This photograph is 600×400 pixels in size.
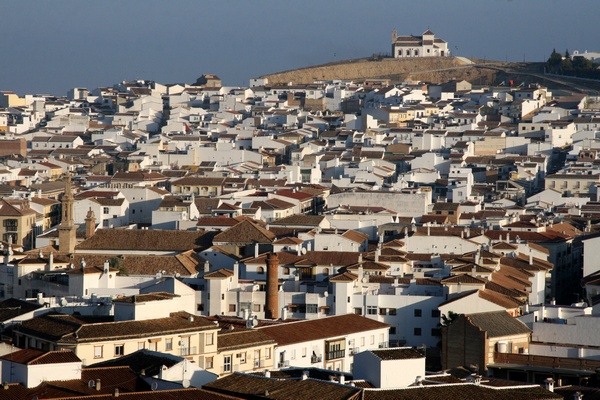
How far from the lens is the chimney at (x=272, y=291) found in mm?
38781

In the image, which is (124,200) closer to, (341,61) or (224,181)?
(224,181)

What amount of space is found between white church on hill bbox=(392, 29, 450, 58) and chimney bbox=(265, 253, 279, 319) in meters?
94.4

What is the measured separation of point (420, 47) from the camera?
437 ft

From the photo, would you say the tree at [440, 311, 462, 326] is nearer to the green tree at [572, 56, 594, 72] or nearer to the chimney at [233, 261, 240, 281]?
the chimney at [233, 261, 240, 281]

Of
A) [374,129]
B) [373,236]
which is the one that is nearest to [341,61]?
[374,129]

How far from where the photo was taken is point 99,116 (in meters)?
104

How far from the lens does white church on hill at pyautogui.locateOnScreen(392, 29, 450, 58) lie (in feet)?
435

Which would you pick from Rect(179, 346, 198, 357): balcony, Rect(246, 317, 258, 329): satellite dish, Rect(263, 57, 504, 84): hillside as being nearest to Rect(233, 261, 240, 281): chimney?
Rect(246, 317, 258, 329): satellite dish

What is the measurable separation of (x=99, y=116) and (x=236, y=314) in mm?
66428

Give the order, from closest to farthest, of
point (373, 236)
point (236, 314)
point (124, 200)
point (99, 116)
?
1. point (236, 314)
2. point (373, 236)
3. point (124, 200)
4. point (99, 116)

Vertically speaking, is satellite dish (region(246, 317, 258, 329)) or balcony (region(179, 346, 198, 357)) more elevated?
balcony (region(179, 346, 198, 357))

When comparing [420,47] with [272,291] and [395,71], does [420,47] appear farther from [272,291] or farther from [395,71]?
[272,291]

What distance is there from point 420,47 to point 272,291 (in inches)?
3776

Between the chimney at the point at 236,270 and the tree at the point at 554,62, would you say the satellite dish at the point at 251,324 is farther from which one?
the tree at the point at 554,62
